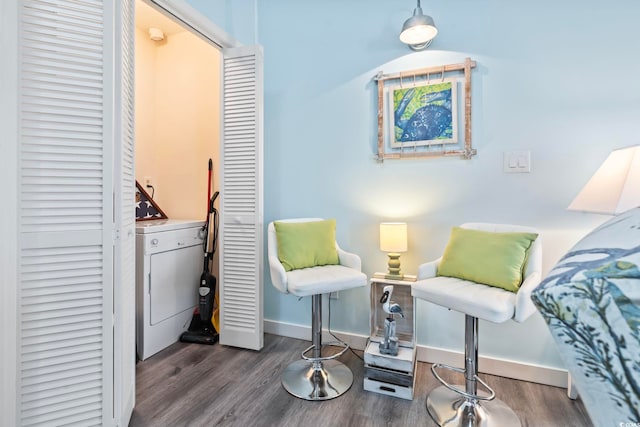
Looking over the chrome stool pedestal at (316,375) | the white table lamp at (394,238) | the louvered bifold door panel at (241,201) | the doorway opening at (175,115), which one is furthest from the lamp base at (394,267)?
the doorway opening at (175,115)

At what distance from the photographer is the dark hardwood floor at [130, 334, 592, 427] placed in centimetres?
153

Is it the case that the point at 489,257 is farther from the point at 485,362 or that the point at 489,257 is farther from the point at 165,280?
the point at 165,280

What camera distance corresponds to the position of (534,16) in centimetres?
186

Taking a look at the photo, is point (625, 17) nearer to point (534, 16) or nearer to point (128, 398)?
point (534, 16)

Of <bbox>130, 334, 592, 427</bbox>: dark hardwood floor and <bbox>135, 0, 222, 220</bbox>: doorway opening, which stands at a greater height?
<bbox>135, 0, 222, 220</bbox>: doorway opening

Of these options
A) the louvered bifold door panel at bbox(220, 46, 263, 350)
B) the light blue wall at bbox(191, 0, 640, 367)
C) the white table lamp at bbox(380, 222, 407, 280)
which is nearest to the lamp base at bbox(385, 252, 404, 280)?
the white table lamp at bbox(380, 222, 407, 280)

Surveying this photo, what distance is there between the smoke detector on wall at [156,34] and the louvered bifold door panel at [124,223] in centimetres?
163

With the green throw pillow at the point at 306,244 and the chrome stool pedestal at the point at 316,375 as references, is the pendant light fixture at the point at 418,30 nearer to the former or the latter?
the green throw pillow at the point at 306,244

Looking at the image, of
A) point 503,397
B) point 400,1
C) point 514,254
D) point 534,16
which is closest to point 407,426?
point 503,397

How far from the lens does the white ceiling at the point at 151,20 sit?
2.58 m

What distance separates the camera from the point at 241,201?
2.28 m

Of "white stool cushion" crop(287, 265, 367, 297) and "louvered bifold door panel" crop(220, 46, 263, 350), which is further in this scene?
"louvered bifold door panel" crop(220, 46, 263, 350)

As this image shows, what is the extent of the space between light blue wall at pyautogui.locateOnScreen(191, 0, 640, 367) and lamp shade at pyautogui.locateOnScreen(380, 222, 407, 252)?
0.20 meters

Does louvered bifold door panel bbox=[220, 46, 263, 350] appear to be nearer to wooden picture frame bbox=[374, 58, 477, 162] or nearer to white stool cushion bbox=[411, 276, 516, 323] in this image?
wooden picture frame bbox=[374, 58, 477, 162]
